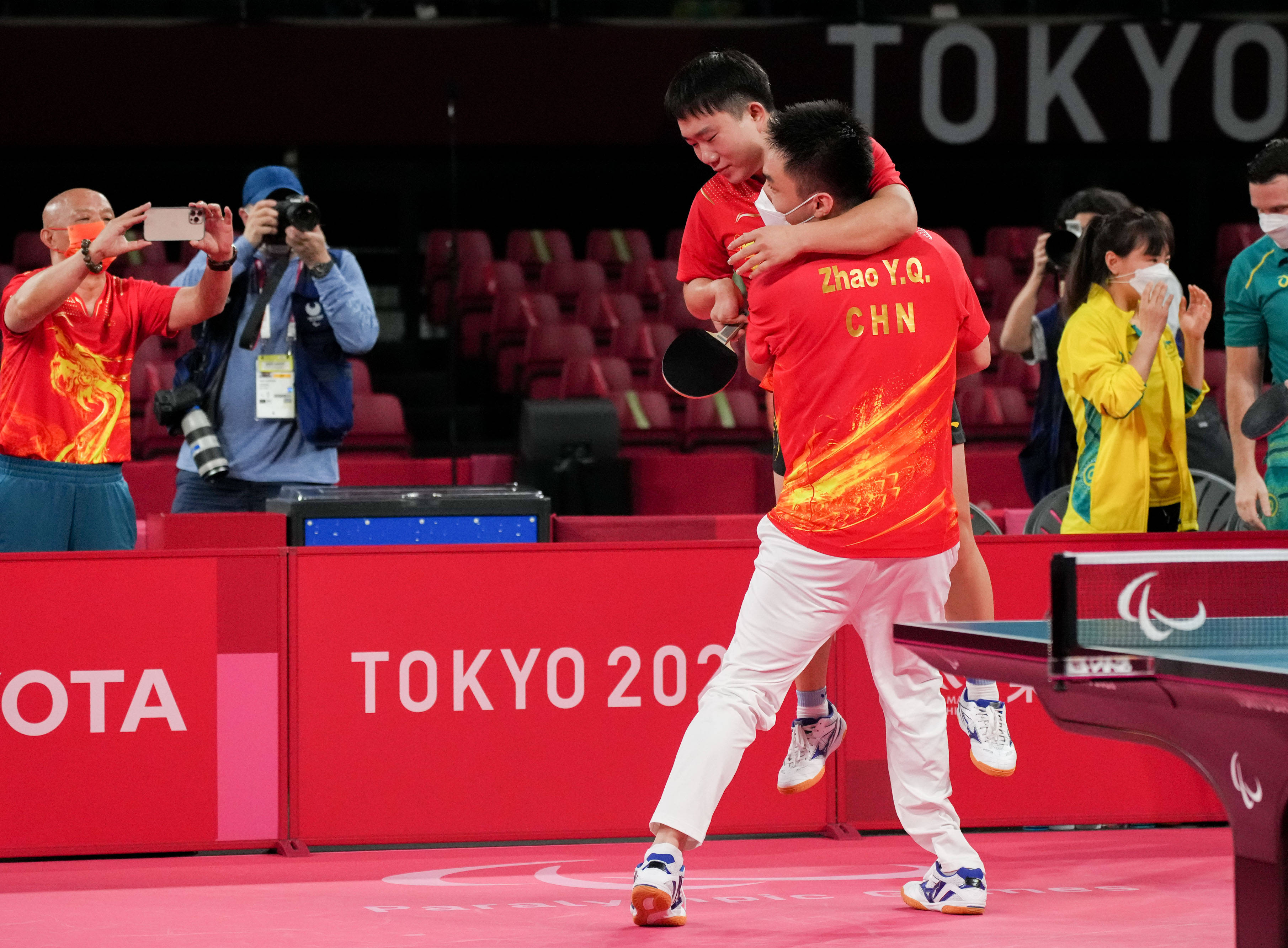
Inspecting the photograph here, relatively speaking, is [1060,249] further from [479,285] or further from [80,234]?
[479,285]

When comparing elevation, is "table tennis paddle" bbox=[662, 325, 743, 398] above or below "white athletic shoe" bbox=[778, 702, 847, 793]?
above

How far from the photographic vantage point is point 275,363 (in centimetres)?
585

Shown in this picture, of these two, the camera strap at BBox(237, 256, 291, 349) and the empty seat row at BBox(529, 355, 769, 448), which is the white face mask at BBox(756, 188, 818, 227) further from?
the empty seat row at BBox(529, 355, 769, 448)

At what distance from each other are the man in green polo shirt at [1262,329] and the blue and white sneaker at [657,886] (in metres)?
2.30

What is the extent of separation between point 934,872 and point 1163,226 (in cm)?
254

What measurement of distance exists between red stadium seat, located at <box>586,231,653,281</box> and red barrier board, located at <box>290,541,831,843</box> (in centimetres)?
826

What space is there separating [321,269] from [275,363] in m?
0.37

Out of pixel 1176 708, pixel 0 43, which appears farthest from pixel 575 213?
pixel 1176 708

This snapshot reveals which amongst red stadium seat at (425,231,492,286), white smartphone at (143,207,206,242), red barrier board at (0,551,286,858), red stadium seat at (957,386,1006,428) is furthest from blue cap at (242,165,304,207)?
red stadium seat at (425,231,492,286)

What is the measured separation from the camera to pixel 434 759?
4789 mm

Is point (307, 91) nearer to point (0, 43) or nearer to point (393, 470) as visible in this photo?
point (0, 43)

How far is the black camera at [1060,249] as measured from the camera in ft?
21.2

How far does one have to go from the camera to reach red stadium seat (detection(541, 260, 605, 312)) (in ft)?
40.0

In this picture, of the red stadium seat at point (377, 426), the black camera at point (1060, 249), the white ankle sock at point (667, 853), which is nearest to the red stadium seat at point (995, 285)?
the red stadium seat at point (377, 426)
